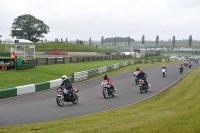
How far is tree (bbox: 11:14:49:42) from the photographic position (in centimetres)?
11456

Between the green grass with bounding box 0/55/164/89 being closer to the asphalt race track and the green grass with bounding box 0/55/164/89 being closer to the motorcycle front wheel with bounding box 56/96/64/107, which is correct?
the asphalt race track

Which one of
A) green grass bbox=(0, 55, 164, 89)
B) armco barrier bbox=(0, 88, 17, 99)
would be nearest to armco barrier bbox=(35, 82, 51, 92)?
green grass bbox=(0, 55, 164, 89)

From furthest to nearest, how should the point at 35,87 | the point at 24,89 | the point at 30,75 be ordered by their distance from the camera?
the point at 30,75
the point at 35,87
the point at 24,89

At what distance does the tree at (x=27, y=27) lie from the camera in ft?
376

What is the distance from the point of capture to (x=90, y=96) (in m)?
23.4

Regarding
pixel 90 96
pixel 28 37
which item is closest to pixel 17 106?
pixel 90 96

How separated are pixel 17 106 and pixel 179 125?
34.5ft

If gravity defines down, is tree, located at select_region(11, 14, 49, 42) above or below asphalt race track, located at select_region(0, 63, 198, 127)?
above

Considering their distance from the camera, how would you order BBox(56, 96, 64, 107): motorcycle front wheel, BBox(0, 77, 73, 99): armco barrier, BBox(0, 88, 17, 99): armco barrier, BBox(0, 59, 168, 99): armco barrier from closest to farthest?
1. BBox(56, 96, 64, 107): motorcycle front wheel
2. BBox(0, 88, 17, 99): armco barrier
3. BBox(0, 77, 73, 99): armco barrier
4. BBox(0, 59, 168, 99): armco barrier

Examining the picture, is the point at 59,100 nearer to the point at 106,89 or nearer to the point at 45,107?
the point at 45,107

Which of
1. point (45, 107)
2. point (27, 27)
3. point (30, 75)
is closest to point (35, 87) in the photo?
point (30, 75)

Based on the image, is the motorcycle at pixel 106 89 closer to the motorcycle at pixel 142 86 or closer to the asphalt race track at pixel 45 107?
the asphalt race track at pixel 45 107

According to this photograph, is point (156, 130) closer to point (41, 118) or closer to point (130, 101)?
Answer: point (41, 118)

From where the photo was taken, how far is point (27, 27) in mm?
115375
